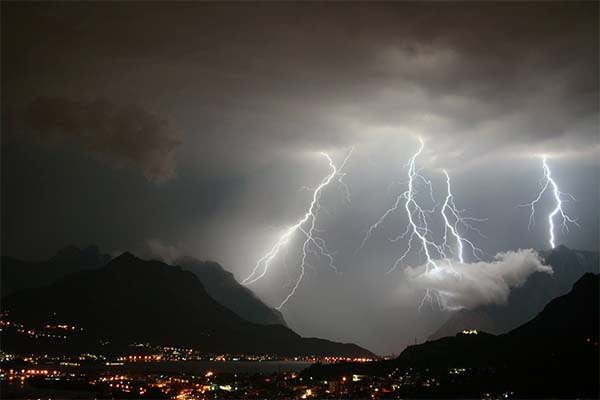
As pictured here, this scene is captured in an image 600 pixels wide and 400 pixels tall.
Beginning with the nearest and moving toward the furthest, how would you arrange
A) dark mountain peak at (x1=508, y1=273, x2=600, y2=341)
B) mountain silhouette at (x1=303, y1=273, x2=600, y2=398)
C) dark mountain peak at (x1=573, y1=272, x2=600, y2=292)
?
mountain silhouette at (x1=303, y1=273, x2=600, y2=398)
dark mountain peak at (x1=508, y1=273, x2=600, y2=341)
dark mountain peak at (x1=573, y1=272, x2=600, y2=292)

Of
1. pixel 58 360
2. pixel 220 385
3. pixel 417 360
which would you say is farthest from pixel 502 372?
pixel 58 360

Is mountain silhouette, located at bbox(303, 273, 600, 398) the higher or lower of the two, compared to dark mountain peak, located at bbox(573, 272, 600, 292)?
lower

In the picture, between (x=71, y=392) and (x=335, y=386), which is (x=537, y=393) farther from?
(x=71, y=392)

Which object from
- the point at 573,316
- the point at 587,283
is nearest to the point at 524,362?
the point at 573,316

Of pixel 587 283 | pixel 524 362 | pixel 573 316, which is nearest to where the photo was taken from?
pixel 524 362

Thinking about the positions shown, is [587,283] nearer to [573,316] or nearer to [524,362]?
[573,316]

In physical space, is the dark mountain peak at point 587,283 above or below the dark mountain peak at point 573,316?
above

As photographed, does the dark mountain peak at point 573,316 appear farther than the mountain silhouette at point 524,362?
Yes

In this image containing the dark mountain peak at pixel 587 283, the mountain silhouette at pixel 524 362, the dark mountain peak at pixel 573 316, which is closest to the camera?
the mountain silhouette at pixel 524 362

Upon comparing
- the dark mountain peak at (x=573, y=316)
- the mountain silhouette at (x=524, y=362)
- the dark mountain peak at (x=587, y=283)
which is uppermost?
the dark mountain peak at (x=587, y=283)

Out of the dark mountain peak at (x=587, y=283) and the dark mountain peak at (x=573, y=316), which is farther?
the dark mountain peak at (x=587, y=283)

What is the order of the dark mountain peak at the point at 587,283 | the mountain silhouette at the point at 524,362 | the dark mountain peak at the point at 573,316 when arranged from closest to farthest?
the mountain silhouette at the point at 524,362, the dark mountain peak at the point at 573,316, the dark mountain peak at the point at 587,283
